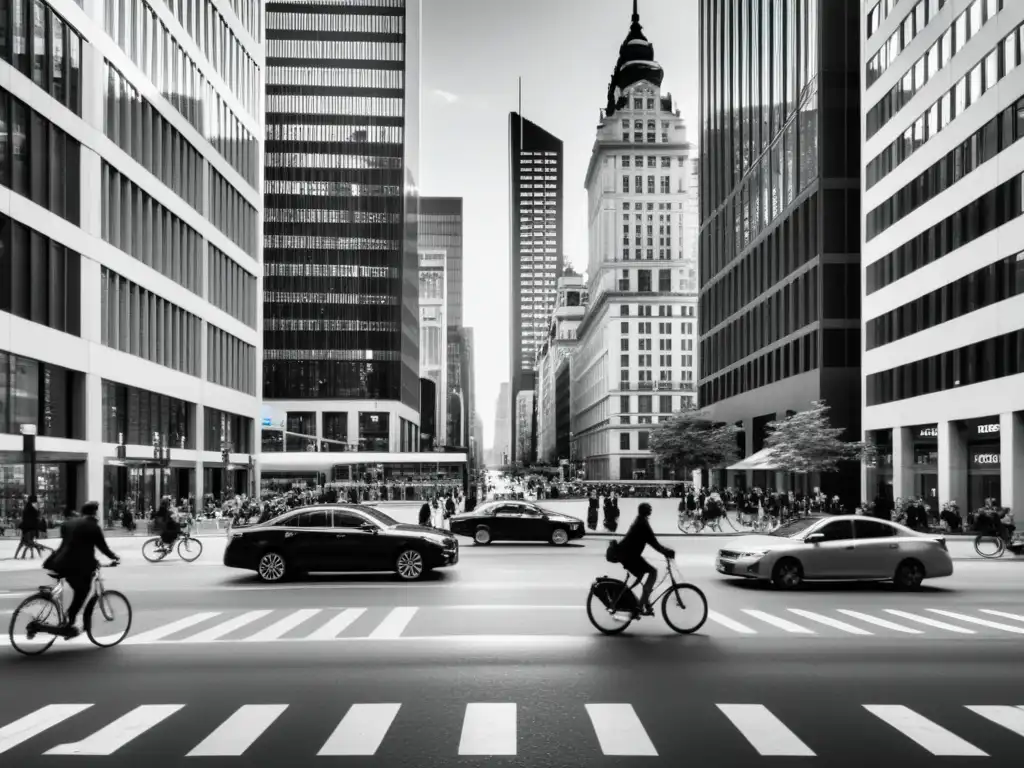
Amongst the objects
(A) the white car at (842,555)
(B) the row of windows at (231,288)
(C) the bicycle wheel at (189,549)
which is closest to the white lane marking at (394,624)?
(A) the white car at (842,555)

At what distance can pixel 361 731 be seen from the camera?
8.59m

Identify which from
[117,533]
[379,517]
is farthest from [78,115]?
[379,517]

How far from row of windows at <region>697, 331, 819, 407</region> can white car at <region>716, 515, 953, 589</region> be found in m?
42.3

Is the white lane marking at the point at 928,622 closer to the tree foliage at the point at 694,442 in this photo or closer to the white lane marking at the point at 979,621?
the white lane marking at the point at 979,621

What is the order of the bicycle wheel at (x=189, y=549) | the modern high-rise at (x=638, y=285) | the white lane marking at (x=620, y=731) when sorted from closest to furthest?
the white lane marking at (x=620, y=731) < the bicycle wheel at (x=189, y=549) < the modern high-rise at (x=638, y=285)

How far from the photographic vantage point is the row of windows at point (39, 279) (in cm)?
3572

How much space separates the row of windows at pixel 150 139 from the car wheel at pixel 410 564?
30.5 m

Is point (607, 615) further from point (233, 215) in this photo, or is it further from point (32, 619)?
point (233, 215)

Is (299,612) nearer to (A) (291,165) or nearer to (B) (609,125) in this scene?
(A) (291,165)

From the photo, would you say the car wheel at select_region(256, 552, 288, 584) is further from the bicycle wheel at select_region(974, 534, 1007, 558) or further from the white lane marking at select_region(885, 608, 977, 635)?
the bicycle wheel at select_region(974, 534, 1007, 558)

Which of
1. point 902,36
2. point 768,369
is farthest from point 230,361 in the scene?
point 902,36

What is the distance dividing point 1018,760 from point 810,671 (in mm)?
3742

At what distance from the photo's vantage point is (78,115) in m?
41.5

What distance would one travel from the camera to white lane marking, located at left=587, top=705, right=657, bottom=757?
7906 millimetres
